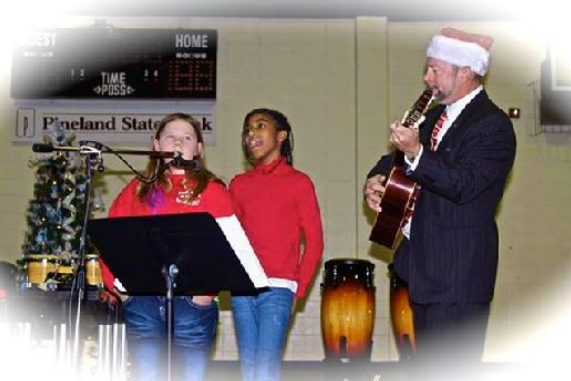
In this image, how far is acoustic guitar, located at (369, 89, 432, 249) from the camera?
12.9 feet

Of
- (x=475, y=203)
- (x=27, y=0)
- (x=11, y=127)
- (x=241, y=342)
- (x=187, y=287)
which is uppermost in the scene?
(x=27, y=0)

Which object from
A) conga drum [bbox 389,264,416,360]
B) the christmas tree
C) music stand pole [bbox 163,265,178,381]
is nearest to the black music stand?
music stand pole [bbox 163,265,178,381]

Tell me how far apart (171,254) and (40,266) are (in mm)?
2918

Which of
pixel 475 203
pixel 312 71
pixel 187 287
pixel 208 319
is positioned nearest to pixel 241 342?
pixel 208 319

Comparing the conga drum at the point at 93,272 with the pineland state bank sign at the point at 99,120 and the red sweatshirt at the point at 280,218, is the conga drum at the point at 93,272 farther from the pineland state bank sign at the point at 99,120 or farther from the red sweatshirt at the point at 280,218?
the pineland state bank sign at the point at 99,120

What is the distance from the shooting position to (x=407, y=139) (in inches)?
139

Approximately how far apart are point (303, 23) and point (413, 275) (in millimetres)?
4662

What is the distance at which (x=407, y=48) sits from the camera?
26.3 ft

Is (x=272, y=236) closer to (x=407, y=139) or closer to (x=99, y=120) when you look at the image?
(x=407, y=139)

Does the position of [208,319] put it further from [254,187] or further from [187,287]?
[254,187]

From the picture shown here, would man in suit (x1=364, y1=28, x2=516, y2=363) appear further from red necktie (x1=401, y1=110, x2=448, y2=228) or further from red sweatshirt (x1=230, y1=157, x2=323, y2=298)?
red sweatshirt (x1=230, y1=157, x2=323, y2=298)

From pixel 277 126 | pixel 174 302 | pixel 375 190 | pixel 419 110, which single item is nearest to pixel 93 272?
pixel 277 126

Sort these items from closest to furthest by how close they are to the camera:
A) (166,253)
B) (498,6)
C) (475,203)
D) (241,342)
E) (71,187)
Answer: (166,253) → (475,203) → (241,342) → (71,187) → (498,6)

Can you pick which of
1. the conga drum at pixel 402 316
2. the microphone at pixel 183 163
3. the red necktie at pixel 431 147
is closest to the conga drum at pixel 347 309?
the conga drum at pixel 402 316
